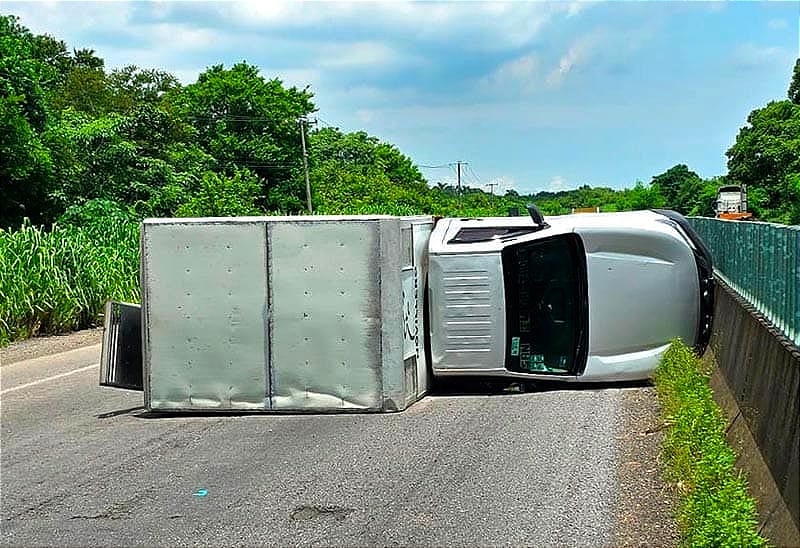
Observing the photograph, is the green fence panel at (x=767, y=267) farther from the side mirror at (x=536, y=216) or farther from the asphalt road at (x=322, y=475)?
the side mirror at (x=536, y=216)

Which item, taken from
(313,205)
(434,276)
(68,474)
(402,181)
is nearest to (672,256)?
(434,276)

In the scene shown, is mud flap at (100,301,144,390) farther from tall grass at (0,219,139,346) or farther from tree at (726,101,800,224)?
tree at (726,101,800,224)

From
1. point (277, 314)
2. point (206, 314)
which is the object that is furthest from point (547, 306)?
point (206, 314)

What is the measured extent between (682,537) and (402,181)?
111m

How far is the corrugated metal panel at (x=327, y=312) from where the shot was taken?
1175cm

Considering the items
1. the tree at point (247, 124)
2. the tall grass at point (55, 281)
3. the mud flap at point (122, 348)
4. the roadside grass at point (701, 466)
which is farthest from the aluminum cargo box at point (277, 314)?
the tree at point (247, 124)

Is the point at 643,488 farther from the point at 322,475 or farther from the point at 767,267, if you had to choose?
the point at 322,475

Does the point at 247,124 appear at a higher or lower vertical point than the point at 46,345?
higher

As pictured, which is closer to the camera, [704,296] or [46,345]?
[704,296]

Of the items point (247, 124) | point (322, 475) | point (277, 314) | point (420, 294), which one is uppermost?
point (247, 124)

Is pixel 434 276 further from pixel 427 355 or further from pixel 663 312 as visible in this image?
pixel 663 312

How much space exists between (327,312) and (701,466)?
4.99 m

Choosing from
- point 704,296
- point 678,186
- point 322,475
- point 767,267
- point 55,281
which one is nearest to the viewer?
point 322,475

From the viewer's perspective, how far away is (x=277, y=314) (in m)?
11.9
